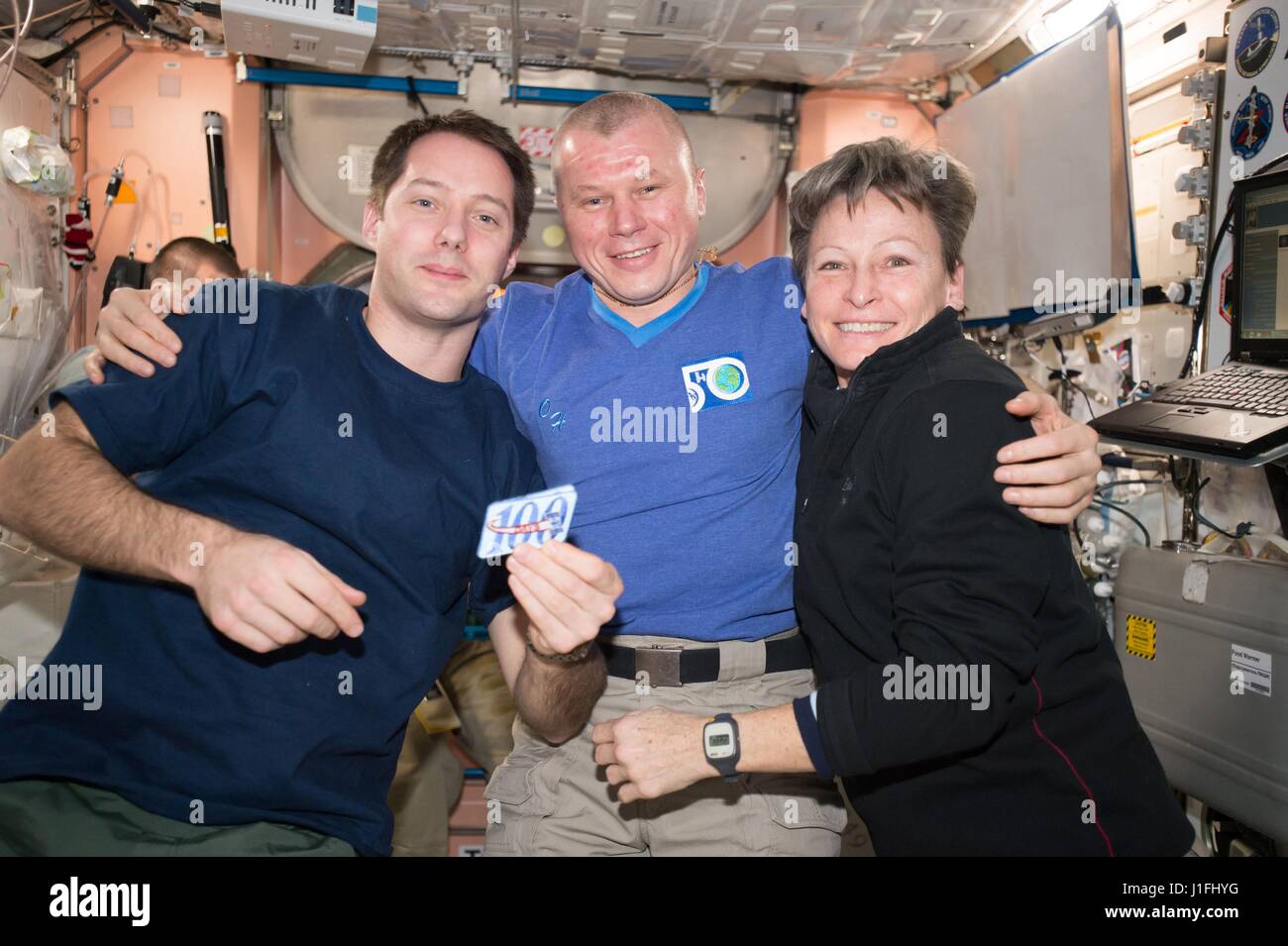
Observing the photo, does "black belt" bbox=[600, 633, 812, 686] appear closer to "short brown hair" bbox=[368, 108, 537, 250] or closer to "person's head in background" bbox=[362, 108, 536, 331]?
"person's head in background" bbox=[362, 108, 536, 331]

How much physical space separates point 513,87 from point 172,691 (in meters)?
3.94

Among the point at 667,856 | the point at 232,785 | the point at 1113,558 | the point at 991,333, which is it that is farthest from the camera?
the point at 991,333

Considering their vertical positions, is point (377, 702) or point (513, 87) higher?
point (513, 87)

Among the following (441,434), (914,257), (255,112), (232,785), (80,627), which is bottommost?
(232,785)

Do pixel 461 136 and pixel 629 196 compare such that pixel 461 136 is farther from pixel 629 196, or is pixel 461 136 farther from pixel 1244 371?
pixel 1244 371

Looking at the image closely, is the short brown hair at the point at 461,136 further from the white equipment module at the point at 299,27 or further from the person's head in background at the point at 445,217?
the white equipment module at the point at 299,27

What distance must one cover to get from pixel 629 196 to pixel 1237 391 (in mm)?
1857

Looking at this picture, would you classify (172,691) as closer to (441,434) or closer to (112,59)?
(441,434)

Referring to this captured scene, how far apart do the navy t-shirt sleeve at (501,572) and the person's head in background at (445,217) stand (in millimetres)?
337

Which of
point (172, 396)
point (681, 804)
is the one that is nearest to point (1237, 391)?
point (681, 804)

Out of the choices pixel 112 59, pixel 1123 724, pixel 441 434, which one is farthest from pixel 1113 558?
pixel 112 59

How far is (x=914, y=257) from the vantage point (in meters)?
1.88

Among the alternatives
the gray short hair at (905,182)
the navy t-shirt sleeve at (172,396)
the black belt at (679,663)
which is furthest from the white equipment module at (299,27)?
the black belt at (679,663)
